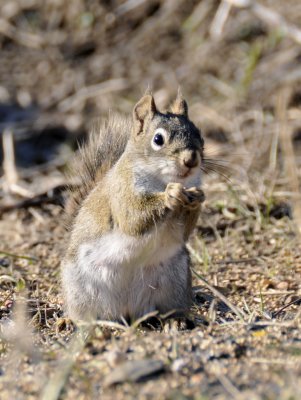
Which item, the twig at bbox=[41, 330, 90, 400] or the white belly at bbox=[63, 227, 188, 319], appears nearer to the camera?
the twig at bbox=[41, 330, 90, 400]

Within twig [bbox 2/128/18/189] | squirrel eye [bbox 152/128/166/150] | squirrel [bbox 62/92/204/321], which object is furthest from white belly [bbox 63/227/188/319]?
twig [bbox 2/128/18/189]

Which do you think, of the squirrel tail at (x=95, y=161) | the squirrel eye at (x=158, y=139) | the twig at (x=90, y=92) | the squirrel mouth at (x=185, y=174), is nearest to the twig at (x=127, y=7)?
the twig at (x=90, y=92)

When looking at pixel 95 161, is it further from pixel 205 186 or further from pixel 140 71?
pixel 140 71

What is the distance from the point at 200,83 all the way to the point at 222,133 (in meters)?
0.75

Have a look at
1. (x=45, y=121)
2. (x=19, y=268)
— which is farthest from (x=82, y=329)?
(x=45, y=121)

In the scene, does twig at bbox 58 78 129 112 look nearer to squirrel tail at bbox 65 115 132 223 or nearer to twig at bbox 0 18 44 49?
twig at bbox 0 18 44 49

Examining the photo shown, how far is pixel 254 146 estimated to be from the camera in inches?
219

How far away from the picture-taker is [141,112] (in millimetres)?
3303

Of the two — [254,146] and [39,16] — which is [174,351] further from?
[39,16]

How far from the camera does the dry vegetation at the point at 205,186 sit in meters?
2.31

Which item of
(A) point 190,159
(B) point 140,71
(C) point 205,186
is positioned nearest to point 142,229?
(A) point 190,159

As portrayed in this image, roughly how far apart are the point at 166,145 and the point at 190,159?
0.15 meters

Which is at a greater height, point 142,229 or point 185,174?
point 185,174

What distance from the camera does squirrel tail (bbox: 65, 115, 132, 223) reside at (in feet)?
11.6
